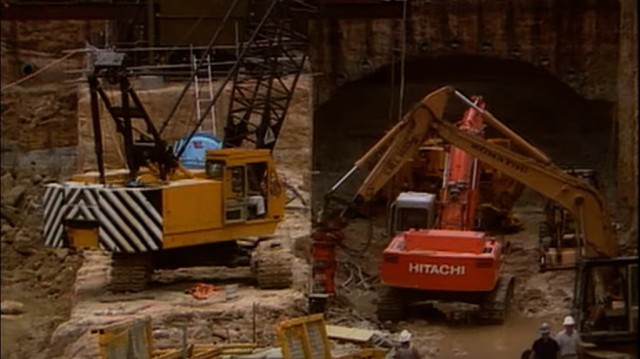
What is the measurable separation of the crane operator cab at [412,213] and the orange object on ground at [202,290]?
3.43 metres

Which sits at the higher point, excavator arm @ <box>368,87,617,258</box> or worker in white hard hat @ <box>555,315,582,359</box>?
excavator arm @ <box>368,87,617,258</box>

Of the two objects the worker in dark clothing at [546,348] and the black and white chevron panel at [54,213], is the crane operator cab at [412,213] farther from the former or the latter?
the worker in dark clothing at [546,348]

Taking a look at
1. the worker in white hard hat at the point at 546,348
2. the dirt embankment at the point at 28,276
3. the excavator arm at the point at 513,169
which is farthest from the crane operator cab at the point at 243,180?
the worker in white hard hat at the point at 546,348

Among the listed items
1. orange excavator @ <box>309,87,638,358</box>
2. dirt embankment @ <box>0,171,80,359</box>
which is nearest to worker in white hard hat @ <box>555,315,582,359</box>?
orange excavator @ <box>309,87,638,358</box>

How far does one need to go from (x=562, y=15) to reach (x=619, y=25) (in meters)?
1.28

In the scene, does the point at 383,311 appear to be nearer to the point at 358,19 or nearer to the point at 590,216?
the point at 590,216

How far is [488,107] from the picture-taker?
32.7 m

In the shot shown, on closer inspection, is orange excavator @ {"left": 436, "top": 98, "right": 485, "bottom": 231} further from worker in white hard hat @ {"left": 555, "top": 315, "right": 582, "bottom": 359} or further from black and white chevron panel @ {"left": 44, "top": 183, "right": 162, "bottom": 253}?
worker in white hard hat @ {"left": 555, "top": 315, "right": 582, "bottom": 359}

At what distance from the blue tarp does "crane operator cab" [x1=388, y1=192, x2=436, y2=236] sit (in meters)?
2.71

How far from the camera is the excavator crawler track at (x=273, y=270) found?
18.1 meters

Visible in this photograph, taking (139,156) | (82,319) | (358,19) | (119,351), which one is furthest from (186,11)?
(119,351)

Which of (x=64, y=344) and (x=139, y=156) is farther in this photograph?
(x=139, y=156)

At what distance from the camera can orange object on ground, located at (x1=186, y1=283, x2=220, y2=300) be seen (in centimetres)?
1797

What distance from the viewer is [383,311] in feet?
62.5
